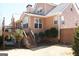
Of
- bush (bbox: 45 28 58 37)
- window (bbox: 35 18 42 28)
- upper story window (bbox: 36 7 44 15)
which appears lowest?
bush (bbox: 45 28 58 37)

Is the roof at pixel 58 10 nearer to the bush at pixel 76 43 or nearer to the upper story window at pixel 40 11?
the upper story window at pixel 40 11

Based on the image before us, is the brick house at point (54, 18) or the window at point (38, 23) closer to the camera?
the brick house at point (54, 18)

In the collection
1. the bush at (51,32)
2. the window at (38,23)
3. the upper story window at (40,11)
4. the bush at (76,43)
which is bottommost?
the bush at (76,43)

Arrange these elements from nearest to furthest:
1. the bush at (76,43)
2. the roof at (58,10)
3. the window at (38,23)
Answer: the bush at (76,43), the roof at (58,10), the window at (38,23)

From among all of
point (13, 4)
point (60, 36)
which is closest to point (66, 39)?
point (60, 36)

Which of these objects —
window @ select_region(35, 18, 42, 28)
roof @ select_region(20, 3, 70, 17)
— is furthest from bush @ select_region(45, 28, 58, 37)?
roof @ select_region(20, 3, 70, 17)

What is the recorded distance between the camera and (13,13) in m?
4.90

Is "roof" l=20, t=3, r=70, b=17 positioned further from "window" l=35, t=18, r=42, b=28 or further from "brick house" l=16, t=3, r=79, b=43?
"window" l=35, t=18, r=42, b=28

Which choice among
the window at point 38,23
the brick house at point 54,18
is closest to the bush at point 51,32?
the brick house at point 54,18

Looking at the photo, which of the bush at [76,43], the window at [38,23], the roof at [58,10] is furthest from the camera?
the window at [38,23]

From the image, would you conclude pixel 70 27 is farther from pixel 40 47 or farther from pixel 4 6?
pixel 4 6

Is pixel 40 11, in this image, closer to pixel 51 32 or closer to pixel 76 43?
pixel 51 32

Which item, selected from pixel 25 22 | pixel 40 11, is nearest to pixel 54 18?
pixel 40 11

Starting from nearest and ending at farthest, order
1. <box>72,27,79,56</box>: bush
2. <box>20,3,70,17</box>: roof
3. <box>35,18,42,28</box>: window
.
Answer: <box>72,27,79,56</box>: bush, <box>20,3,70,17</box>: roof, <box>35,18,42,28</box>: window
